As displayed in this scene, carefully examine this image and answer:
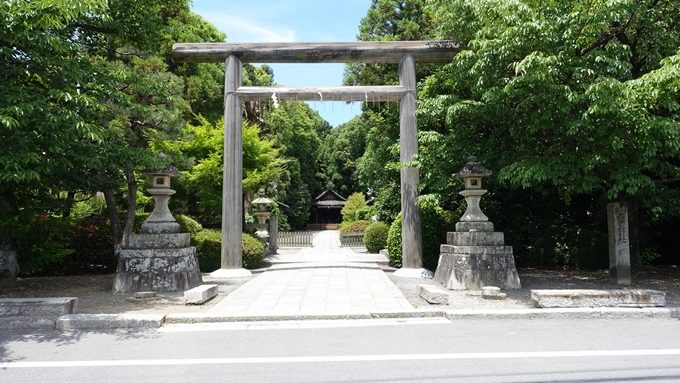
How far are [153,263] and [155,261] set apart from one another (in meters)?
0.05

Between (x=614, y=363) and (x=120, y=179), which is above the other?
(x=120, y=179)

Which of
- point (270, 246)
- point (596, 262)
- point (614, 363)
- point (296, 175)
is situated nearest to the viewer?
point (614, 363)

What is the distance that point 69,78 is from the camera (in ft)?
22.9

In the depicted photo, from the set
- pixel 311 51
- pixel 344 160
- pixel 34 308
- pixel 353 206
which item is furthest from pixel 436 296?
pixel 344 160

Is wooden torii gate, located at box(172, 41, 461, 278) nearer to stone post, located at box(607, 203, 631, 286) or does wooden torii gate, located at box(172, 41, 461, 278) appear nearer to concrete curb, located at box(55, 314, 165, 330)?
stone post, located at box(607, 203, 631, 286)

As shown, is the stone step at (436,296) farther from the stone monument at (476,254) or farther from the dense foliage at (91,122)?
the dense foliage at (91,122)

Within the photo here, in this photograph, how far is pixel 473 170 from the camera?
359 inches

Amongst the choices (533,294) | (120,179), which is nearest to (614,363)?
(533,294)

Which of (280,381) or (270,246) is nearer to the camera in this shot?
(280,381)

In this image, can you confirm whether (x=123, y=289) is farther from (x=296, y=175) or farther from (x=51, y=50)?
(x=296, y=175)

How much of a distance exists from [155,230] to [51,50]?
3657 mm

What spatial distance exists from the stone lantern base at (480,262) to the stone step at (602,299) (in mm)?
2023

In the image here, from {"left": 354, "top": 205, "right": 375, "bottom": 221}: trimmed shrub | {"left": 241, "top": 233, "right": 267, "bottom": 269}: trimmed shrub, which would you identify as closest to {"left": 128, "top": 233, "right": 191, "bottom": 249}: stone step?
{"left": 241, "top": 233, "right": 267, "bottom": 269}: trimmed shrub

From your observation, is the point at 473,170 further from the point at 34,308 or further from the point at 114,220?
the point at 114,220
